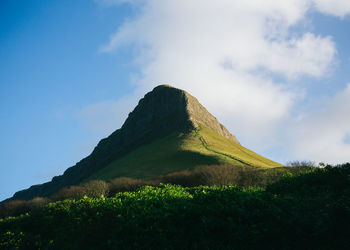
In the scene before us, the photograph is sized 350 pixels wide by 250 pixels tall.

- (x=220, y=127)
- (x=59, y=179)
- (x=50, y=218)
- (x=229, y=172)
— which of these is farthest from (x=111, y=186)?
(x=59, y=179)

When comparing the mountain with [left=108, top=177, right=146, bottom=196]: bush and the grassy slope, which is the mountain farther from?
[left=108, top=177, right=146, bottom=196]: bush

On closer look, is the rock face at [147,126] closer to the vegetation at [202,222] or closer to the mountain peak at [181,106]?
the mountain peak at [181,106]

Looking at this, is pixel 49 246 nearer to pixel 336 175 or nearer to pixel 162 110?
pixel 336 175

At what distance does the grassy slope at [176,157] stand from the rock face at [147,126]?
337 inches

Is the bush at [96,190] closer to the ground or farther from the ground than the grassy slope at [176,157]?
closer to the ground

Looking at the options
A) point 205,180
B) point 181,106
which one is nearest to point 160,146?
point 181,106

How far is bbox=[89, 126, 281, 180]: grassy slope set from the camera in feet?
262

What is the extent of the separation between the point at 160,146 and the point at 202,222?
3849 inches

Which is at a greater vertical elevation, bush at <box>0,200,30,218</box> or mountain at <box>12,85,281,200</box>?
mountain at <box>12,85,281,200</box>

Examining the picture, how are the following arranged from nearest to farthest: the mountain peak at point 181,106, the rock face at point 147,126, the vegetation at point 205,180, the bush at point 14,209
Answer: the vegetation at point 205,180 < the bush at point 14,209 < the rock face at point 147,126 < the mountain peak at point 181,106

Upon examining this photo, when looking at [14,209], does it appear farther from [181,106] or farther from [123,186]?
[181,106]

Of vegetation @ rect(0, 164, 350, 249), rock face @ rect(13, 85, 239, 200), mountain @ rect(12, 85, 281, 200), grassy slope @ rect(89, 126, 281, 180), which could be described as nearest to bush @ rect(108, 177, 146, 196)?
grassy slope @ rect(89, 126, 281, 180)

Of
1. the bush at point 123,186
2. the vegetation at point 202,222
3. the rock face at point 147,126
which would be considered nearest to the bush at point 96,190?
the bush at point 123,186

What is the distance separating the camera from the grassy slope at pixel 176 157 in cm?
7981
